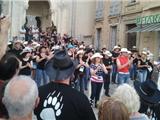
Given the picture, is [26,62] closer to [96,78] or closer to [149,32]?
[96,78]

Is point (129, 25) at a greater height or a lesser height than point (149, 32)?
greater

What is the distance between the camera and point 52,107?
14.4 ft

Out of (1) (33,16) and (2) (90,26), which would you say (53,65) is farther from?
(1) (33,16)

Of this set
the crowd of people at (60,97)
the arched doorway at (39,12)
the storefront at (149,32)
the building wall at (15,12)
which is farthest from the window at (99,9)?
the crowd of people at (60,97)

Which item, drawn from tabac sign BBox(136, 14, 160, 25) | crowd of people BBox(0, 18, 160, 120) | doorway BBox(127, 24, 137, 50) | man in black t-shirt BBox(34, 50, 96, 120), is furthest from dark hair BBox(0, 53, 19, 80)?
doorway BBox(127, 24, 137, 50)

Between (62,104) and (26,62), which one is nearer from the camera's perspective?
(62,104)

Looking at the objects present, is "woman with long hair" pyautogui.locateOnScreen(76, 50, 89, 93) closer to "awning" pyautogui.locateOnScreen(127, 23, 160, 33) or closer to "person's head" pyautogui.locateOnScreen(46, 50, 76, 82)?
"person's head" pyautogui.locateOnScreen(46, 50, 76, 82)

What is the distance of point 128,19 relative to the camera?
30891 millimetres

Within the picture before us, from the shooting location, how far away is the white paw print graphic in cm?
434

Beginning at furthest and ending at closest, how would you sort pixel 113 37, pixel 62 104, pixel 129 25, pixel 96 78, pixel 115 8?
1. pixel 113 37
2. pixel 115 8
3. pixel 129 25
4. pixel 96 78
5. pixel 62 104

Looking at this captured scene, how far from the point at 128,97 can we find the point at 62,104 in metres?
0.72

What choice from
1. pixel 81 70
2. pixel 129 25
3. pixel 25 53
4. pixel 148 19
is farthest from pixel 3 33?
pixel 129 25

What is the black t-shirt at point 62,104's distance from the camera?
167 inches

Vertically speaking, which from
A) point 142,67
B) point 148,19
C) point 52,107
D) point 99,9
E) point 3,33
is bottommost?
point 142,67
